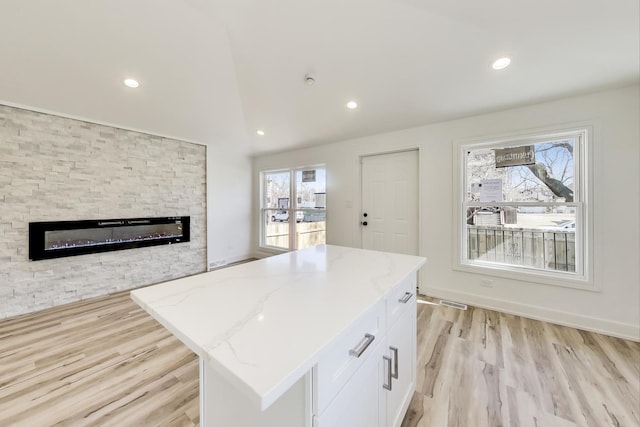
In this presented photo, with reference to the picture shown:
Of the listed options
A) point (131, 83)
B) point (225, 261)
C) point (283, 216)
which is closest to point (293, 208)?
point (283, 216)

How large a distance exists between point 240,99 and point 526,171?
3635mm

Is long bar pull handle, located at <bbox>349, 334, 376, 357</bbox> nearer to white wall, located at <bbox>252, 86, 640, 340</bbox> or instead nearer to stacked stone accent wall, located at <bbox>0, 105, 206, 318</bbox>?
white wall, located at <bbox>252, 86, 640, 340</bbox>

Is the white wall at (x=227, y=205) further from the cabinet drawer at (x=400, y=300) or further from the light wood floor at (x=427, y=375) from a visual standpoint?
the cabinet drawer at (x=400, y=300)

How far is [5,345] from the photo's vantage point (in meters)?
2.15

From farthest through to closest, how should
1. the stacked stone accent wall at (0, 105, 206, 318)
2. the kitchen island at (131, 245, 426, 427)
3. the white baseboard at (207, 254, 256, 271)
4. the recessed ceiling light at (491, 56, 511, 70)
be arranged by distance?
the white baseboard at (207, 254, 256, 271) < the stacked stone accent wall at (0, 105, 206, 318) < the recessed ceiling light at (491, 56, 511, 70) < the kitchen island at (131, 245, 426, 427)

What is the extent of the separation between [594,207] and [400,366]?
2.63m

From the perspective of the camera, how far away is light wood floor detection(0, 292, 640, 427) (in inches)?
57.6

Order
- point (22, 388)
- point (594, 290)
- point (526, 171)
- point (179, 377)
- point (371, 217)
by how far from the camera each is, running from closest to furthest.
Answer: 1. point (22, 388)
2. point (179, 377)
3. point (594, 290)
4. point (526, 171)
5. point (371, 217)

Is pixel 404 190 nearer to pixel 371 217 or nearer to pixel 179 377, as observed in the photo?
pixel 371 217

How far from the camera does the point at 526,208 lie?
2.80 meters

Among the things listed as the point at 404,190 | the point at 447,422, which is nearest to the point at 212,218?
the point at 404,190

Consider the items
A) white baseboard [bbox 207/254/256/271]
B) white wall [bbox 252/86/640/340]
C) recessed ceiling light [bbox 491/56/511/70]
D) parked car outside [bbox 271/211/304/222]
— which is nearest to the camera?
recessed ceiling light [bbox 491/56/511/70]

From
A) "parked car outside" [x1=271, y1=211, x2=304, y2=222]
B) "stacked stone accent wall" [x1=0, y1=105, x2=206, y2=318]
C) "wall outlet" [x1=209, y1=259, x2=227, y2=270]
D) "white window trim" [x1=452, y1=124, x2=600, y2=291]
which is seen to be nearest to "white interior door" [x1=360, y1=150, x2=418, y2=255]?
"white window trim" [x1=452, y1=124, x2=600, y2=291]

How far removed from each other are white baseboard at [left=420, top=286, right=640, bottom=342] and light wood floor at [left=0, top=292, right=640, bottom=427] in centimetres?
11
